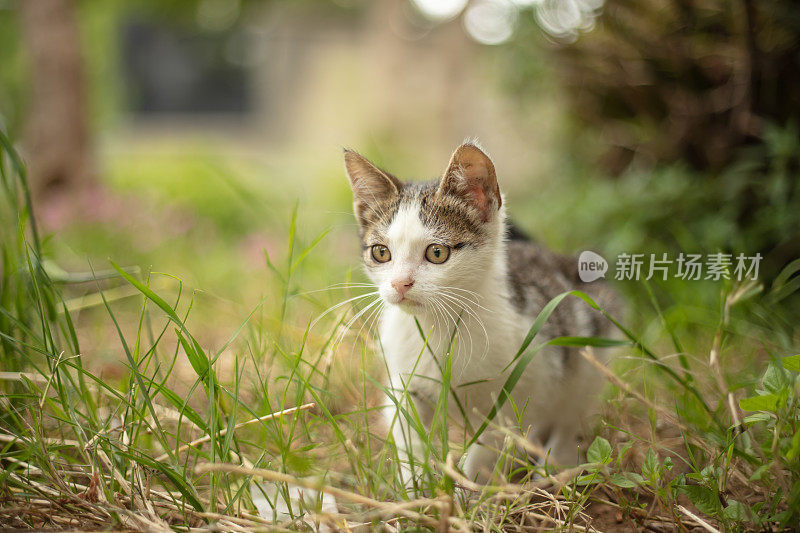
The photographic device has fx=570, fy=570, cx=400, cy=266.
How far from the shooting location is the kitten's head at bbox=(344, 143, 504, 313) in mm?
1503

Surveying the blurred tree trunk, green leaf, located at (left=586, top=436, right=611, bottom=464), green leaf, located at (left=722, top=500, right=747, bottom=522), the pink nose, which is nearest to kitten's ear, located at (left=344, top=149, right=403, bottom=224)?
the pink nose

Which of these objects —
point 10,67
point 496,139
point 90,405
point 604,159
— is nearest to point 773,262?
point 604,159

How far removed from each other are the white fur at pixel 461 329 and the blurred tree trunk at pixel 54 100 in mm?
4415

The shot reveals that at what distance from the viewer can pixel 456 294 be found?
1573 mm

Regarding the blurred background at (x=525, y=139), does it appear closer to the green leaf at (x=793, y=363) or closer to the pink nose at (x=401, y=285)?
the pink nose at (x=401, y=285)

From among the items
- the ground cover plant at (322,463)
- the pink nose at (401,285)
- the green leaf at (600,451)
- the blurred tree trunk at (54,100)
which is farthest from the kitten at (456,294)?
the blurred tree trunk at (54,100)

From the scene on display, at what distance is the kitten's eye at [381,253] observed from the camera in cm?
165

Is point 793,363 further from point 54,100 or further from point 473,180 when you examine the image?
point 54,100

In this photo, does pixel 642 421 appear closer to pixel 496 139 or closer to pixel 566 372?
pixel 566 372

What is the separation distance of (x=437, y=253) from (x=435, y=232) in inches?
2.3

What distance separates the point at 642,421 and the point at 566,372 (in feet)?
1.15

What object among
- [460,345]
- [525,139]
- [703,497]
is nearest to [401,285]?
[460,345]

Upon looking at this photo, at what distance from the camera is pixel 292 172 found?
8.39m

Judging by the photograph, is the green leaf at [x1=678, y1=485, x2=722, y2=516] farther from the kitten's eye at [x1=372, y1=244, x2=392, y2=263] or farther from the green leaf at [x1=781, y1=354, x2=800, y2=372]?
the kitten's eye at [x1=372, y1=244, x2=392, y2=263]
